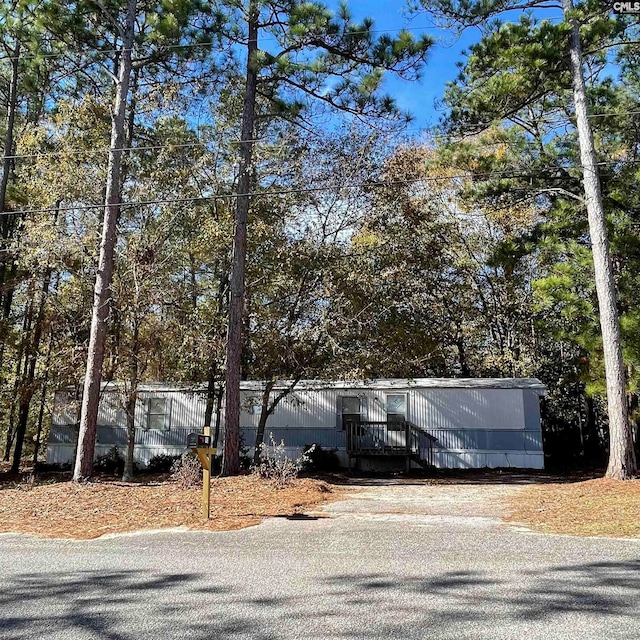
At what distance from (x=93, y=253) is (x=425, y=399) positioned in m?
9.77

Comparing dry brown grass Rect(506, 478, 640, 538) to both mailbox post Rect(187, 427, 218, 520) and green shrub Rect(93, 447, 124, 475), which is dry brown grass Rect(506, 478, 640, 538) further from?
green shrub Rect(93, 447, 124, 475)

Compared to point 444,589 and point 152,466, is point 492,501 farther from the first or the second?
point 152,466

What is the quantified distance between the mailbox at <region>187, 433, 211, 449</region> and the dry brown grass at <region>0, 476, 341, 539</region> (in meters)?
0.88

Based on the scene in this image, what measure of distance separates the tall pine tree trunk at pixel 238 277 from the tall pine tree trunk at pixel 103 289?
2.41 m

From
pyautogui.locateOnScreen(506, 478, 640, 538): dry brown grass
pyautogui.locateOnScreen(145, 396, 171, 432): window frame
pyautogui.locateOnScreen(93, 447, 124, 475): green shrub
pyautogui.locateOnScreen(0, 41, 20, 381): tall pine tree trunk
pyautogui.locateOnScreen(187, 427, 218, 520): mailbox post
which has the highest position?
pyautogui.locateOnScreen(0, 41, 20, 381): tall pine tree trunk

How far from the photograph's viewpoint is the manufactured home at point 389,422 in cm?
1580

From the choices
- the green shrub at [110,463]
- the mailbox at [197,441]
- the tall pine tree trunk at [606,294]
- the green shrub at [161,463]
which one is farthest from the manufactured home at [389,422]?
the mailbox at [197,441]

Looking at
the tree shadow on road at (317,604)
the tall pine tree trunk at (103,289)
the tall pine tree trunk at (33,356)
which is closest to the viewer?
the tree shadow on road at (317,604)

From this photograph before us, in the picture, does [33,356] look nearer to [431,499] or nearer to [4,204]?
[4,204]

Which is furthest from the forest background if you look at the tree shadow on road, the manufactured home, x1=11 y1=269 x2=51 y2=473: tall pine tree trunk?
the tree shadow on road

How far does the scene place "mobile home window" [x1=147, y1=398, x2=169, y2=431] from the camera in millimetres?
17438

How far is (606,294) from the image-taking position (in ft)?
34.0

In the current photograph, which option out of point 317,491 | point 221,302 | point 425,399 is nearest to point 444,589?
point 317,491

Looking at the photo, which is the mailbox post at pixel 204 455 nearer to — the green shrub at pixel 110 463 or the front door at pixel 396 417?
the front door at pixel 396 417
